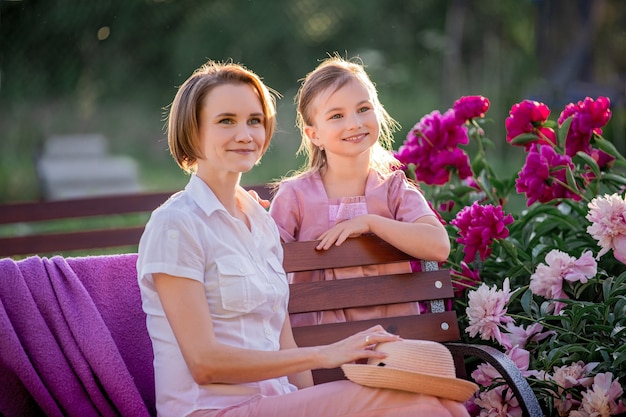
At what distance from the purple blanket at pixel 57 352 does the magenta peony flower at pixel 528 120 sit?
5.46ft

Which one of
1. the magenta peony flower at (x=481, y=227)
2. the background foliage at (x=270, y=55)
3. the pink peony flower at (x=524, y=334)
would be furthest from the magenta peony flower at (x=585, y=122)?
the background foliage at (x=270, y=55)

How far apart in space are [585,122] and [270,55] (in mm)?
15063

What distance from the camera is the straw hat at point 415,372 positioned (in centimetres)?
211

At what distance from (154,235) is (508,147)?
39.9 ft

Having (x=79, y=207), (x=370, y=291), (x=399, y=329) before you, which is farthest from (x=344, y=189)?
(x=79, y=207)

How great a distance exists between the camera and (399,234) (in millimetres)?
2789

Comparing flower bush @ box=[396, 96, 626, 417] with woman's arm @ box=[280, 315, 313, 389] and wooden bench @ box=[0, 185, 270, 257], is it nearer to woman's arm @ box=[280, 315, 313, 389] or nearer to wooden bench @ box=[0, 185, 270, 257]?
woman's arm @ box=[280, 315, 313, 389]

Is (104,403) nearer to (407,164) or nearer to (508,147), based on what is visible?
(407,164)

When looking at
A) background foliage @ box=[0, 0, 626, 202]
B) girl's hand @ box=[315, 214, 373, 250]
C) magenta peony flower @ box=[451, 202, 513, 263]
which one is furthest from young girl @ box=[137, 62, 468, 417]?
background foliage @ box=[0, 0, 626, 202]

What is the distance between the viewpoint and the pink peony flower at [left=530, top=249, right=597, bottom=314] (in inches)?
114

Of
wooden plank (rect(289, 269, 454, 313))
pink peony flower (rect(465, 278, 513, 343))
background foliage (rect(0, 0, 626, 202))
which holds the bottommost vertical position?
pink peony flower (rect(465, 278, 513, 343))

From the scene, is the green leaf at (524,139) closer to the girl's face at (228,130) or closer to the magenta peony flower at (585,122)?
the magenta peony flower at (585,122)

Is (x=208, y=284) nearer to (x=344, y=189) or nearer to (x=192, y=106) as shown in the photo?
(x=192, y=106)

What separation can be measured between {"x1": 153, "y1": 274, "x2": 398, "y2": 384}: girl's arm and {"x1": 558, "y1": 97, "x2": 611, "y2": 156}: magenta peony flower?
1.54m
